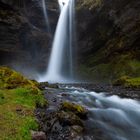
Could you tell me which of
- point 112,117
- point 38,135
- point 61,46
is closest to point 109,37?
point 61,46

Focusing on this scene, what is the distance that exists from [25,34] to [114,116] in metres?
41.5

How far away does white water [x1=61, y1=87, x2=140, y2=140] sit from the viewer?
14820 mm

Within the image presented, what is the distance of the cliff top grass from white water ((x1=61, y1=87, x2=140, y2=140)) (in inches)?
132

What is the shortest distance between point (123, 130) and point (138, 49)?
36799mm

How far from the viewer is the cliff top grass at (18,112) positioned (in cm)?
1259

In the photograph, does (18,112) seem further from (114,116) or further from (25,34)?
(25,34)

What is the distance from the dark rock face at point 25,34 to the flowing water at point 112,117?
109 feet

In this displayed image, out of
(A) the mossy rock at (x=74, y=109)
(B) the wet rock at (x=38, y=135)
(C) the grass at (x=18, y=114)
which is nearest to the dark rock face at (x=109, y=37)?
(C) the grass at (x=18, y=114)

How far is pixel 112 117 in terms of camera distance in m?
17.8

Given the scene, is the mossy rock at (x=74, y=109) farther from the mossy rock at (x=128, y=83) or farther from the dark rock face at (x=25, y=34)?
the dark rock face at (x=25, y=34)

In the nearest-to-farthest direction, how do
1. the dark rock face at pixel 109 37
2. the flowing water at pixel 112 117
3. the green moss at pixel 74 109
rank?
1. the flowing water at pixel 112 117
2. the green moss at pixel 74 109
3. the dark rock face at pixel 109 37

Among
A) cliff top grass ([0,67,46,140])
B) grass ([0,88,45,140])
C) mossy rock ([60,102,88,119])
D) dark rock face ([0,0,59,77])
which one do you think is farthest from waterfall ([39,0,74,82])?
mossy rock ([60,102,88,119])

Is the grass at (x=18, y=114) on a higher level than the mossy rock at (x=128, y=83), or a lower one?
lower

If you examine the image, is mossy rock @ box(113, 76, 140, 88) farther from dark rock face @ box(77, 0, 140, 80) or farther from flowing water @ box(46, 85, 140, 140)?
flowing water @ box(46, 85, 140, 140)
